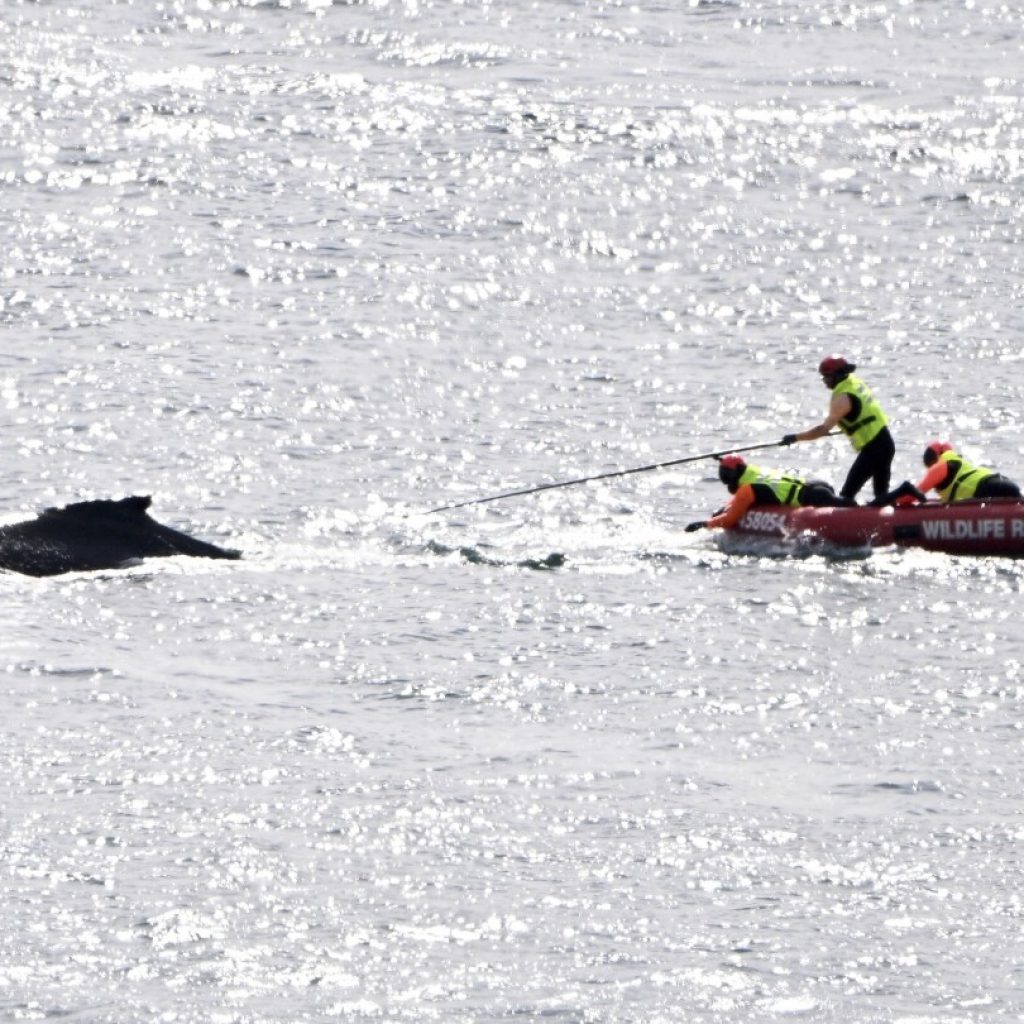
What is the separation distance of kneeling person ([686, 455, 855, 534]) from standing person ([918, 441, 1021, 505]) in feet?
2.81

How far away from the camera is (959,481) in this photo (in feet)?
76.6

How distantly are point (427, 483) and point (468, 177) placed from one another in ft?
61.0

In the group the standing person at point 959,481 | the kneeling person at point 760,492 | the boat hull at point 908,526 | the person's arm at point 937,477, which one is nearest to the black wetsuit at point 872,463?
the kneeling person at point 760,492

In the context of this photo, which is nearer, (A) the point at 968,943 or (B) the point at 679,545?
(A) the point at 968,943

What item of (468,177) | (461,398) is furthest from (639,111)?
(461,398)

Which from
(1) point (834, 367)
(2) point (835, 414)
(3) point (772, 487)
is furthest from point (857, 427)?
(3) point (772, 487)

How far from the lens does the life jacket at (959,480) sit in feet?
76.0

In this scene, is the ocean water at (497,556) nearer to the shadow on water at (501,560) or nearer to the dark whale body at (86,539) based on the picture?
the shadow on water at (501,560)

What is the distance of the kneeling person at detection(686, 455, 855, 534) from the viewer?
76.9 feet

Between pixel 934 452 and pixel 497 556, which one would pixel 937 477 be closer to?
pixel 934 452

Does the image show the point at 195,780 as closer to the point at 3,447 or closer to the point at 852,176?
the point at 3,447

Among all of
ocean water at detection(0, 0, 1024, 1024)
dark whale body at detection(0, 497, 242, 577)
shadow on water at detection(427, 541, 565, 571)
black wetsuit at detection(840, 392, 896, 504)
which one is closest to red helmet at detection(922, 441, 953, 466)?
black wetsuit at detection(840, 392, 896, 504)

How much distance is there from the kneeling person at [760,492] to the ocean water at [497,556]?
2.19ft

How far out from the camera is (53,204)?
42750 mm
